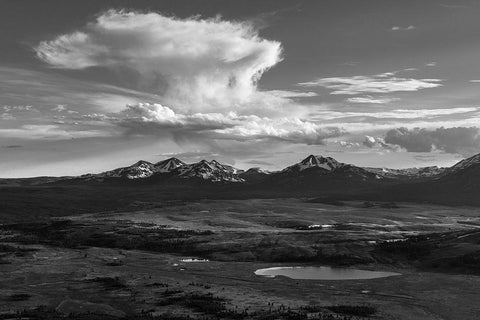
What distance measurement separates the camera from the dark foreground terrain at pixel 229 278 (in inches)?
2665

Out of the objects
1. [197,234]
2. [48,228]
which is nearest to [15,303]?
[197,234]

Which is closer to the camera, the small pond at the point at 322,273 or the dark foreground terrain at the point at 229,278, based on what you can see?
the dark foreground terrain at the point at 229,278

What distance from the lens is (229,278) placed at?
95562 millimetres

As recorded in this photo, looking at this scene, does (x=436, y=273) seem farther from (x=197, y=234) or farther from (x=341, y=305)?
(x=197, y=234)

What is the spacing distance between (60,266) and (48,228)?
94224mm

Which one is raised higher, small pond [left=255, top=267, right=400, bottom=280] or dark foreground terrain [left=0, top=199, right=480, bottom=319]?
dark foreground terrain [left=0, top=199, right=480, bottom=319]

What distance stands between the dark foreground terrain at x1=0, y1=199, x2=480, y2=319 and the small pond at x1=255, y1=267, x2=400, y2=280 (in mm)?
3754

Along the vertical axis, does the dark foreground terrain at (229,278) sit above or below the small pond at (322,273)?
above

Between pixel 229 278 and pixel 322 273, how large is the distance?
2095cm

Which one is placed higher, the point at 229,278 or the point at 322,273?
the point at 229,278

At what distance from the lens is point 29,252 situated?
129750 mm

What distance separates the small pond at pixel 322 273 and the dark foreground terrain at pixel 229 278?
12.3 feet

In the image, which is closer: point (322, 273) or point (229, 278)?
point (229, 278)

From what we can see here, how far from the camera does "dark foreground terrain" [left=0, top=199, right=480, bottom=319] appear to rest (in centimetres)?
6769
